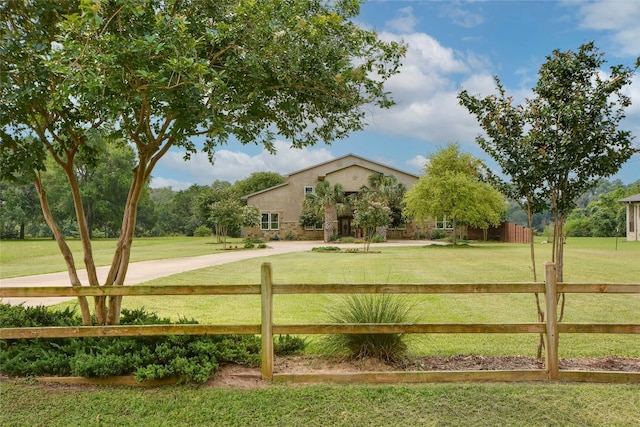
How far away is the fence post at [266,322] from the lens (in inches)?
194

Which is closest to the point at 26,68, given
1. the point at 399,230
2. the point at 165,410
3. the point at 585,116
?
the point at 165,410

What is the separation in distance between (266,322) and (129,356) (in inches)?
59.0

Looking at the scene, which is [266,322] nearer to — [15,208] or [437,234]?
[437,234]

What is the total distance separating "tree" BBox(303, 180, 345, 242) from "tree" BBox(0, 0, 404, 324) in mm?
34380

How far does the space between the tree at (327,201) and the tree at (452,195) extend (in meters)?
8.11

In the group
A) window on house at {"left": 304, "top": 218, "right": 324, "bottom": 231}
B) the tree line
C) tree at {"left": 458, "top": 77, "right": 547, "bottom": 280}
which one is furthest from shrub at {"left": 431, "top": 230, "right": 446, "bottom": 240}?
tree at {"left": 458, "top": 77, "right": 547, "bottom": 280}

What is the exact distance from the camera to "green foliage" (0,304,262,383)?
486cm

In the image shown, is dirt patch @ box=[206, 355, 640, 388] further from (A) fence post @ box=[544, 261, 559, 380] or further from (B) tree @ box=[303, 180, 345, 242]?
(B) tree @ box=[303, 180, 345, 242]

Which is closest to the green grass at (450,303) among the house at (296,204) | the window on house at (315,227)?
the window on house at (315,227)

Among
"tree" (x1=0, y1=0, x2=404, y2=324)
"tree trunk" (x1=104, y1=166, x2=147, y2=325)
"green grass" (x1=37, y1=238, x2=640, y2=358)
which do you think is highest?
"tree" (x1=0, y1=0, x2=404, y2=324)

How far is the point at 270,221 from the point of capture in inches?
1783

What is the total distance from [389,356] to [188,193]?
199 feet

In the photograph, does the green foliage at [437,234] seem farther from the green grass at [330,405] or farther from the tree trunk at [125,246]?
the tree trunk at [125,246]

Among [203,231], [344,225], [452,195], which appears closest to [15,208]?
[203,231]
